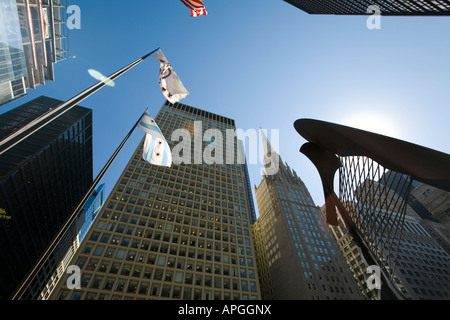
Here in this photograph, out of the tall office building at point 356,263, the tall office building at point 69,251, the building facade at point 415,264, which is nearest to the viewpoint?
the building facade at point 415,264

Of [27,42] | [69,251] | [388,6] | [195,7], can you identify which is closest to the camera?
[195,7]

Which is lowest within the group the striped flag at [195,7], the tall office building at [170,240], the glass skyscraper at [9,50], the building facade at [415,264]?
the building facade at [415,264]

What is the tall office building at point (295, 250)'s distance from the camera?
6003 centimetres

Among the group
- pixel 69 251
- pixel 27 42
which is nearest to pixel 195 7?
pixel 27 42

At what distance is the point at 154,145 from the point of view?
525 inches

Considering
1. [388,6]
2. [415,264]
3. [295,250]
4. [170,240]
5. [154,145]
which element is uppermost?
[388,6]

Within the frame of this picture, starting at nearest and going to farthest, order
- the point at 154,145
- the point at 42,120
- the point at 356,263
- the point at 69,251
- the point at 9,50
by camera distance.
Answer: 1. the point at 42,120
2. the point at 154,145
3. the point at 9,50
4. the point at 356,263
5. the point at 69,251

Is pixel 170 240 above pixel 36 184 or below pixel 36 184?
above

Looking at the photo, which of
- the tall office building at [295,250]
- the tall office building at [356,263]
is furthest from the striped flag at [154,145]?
the tall office building at [356,263]

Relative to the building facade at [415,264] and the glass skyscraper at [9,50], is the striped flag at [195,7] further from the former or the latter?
the building facade at [415,264]

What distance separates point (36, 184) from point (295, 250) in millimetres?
82630

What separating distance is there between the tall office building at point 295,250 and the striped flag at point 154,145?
5693 centimetres

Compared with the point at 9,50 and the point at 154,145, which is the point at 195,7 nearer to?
the point at 154,145
